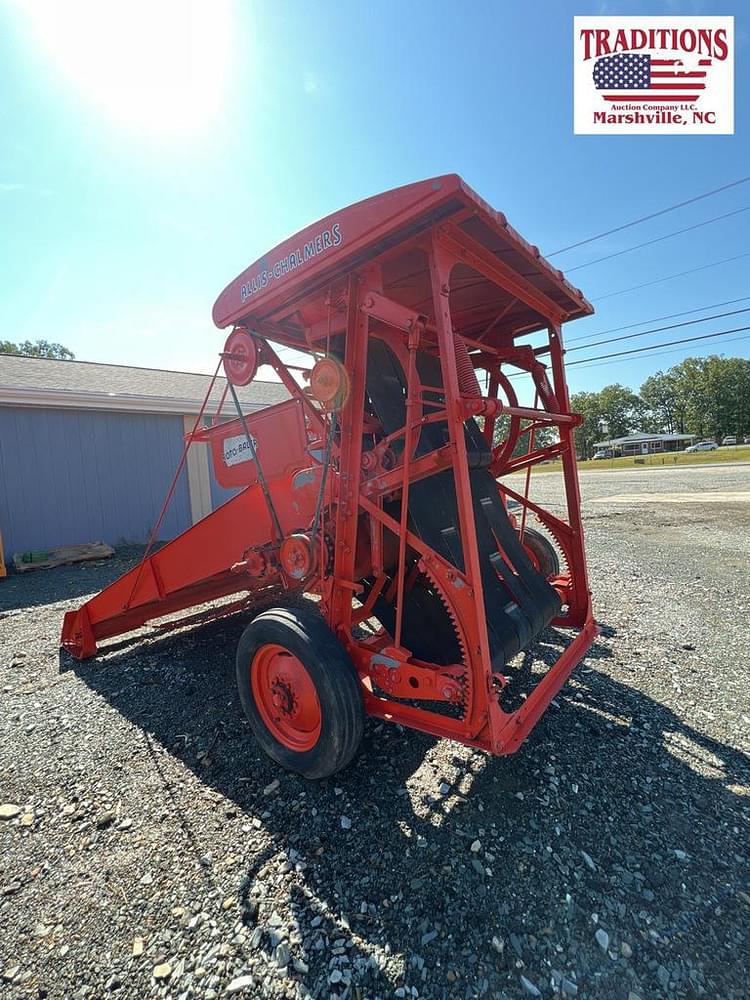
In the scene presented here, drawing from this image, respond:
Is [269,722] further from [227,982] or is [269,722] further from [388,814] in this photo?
[227,982]

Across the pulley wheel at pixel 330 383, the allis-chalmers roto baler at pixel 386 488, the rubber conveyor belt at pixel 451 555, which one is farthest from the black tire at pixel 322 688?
the pulley wheel at pixel 330 383

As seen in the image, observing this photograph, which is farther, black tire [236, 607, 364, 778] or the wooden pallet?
the wooden pallet

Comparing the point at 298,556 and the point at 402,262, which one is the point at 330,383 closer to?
the point at 402,262

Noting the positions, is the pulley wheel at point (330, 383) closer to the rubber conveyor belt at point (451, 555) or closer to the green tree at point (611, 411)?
the rubber conveyor belt at point (451, 555)

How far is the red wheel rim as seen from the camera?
2723 millimetres

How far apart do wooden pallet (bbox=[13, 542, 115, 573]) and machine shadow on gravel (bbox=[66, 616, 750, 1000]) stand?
704cm

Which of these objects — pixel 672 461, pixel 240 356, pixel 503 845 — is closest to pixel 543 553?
pixel 503 845

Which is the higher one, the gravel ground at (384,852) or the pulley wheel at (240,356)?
the pulley wheel at (240,356)

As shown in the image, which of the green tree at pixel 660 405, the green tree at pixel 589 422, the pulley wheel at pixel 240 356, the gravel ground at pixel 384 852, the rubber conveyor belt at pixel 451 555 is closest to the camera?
the gravel ground at pixel 384 852

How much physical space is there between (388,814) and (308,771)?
0.48 m

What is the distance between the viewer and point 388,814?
2438 mm

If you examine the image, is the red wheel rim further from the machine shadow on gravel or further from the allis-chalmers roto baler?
the machine shadow on gravel

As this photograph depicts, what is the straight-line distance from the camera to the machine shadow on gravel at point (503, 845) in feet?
5.74

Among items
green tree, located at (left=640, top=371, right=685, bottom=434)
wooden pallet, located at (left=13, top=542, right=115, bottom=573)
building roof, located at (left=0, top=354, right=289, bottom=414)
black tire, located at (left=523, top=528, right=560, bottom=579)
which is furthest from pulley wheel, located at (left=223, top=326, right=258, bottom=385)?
green tree, located at (left=640, top=371, right=685, bottom=434)
